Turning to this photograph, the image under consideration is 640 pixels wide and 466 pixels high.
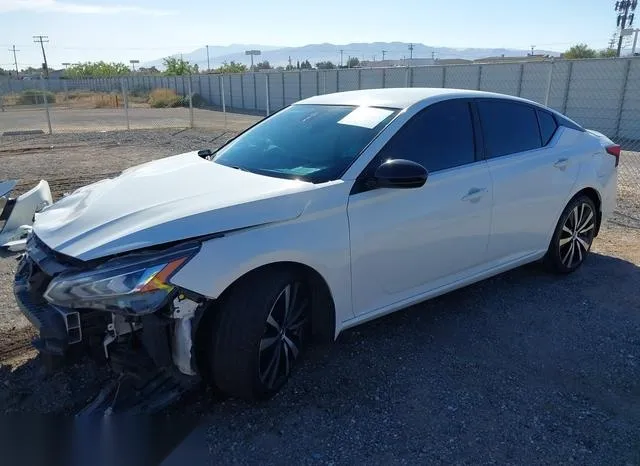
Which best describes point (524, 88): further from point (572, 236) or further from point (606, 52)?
point (606, 52)

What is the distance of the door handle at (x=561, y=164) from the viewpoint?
15.2 feet

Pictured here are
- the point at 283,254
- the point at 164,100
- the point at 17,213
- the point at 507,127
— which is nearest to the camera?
the point at 283,254

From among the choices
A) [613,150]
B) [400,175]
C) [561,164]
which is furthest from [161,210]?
[613,150]

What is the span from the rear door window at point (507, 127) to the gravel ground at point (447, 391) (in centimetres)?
125

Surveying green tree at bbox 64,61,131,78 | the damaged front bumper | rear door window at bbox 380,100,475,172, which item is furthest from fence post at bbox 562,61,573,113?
green tree at bbox 64,61,131,78

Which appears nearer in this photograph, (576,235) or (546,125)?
(546,125)

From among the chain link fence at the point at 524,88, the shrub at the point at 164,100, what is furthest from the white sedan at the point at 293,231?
the shrub at the point at 164,100

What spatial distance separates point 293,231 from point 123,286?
0.93 m

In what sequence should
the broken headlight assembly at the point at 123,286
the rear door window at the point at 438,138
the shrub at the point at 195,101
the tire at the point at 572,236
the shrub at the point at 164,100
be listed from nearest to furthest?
the broken headlight assembly at the point at 123,286 → the rear door window at the point at 438,138 → the tire at the point at 572,236 → the shrub at the point at 164,100 → the shrub at the point at 195,101

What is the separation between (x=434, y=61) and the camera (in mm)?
43062

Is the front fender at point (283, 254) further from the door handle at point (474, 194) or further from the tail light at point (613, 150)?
the tail light at point (613, 150)

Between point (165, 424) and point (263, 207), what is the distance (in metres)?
1.27

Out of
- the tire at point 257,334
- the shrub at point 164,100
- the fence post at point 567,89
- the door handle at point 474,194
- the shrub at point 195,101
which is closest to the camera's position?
the tire at point 257,334

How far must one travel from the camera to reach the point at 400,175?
323cm
